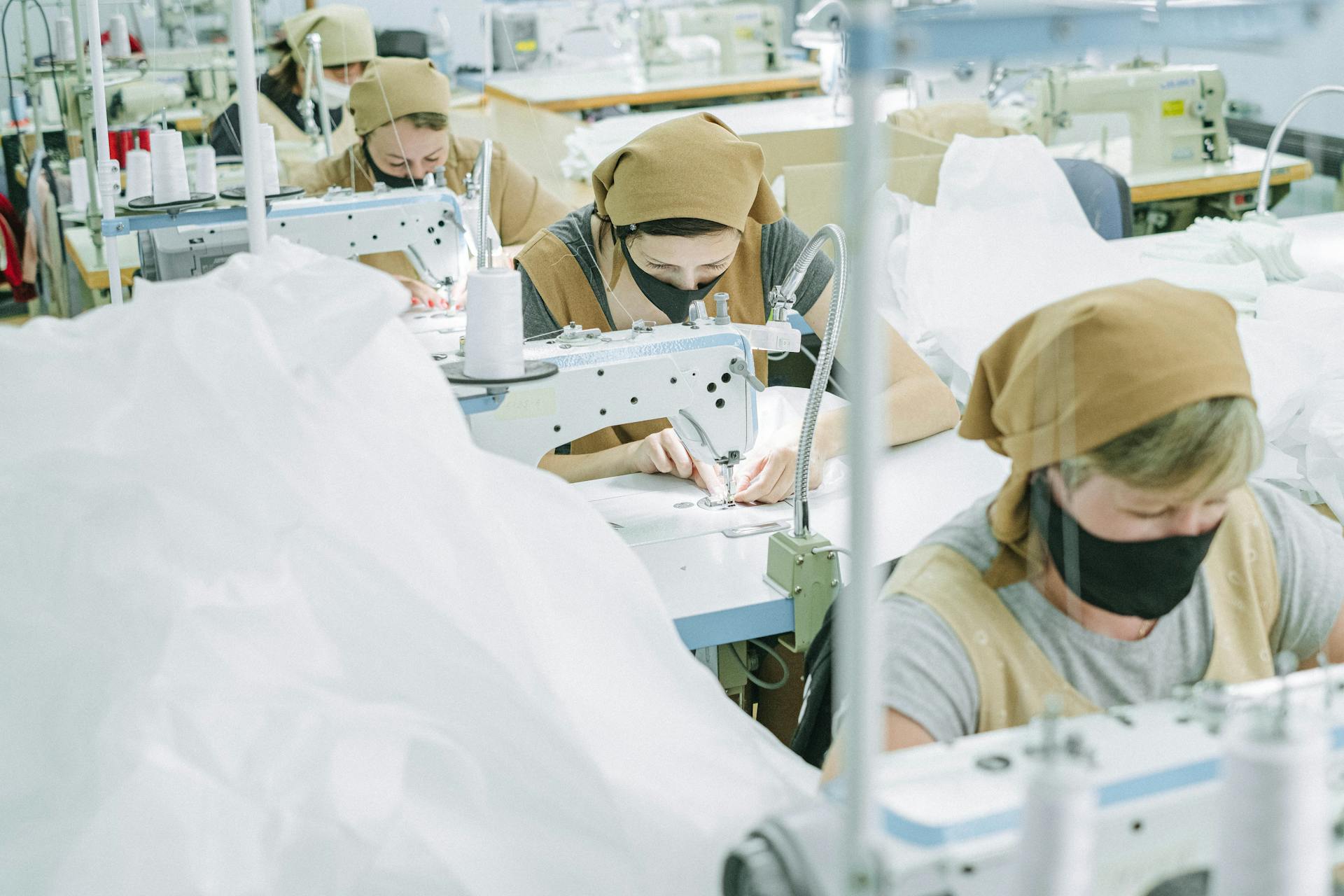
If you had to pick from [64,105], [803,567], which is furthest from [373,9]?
[803,567]

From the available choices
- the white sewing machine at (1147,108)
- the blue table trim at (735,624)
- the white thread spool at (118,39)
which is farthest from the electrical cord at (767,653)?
the white thread spool at (118,39)

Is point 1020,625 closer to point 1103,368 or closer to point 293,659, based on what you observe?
point 1103,368

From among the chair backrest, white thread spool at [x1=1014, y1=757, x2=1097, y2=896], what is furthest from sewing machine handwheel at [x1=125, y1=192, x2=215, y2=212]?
white thread spool at [x1=1014, y1=757, x2=1097, y2=896]

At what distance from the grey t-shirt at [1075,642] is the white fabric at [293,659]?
13 centimetres

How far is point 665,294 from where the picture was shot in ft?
7.10

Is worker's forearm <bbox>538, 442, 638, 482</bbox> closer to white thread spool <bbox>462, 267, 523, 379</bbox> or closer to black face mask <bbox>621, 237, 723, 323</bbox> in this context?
black face mask <bbox>621, 237, 723, 323</bbox>

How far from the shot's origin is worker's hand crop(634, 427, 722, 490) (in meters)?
2.03

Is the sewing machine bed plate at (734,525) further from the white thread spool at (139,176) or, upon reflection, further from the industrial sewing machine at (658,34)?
the industrial sewing machine at (658,34)

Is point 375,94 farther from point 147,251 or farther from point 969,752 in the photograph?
point 969,752

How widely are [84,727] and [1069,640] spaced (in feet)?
2.58

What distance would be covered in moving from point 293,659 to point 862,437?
20.4 inches

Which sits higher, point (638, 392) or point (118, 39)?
point (118, 39)

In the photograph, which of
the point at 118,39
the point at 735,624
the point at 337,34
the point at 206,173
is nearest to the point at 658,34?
the point at 337,34

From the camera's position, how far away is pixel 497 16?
670cm
